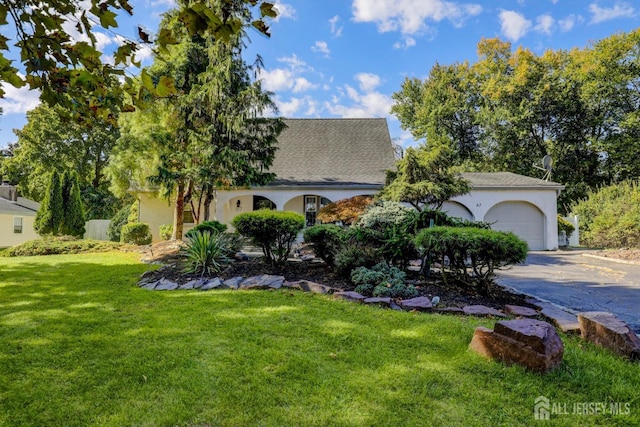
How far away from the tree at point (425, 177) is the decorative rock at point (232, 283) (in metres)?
6.58

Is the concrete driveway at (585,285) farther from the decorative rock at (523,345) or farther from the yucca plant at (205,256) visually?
the yucca plant at (205,256)

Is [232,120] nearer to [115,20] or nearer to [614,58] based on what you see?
[115,20]

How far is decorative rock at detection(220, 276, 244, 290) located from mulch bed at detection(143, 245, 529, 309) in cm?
32

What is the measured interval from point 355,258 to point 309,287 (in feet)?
3.59

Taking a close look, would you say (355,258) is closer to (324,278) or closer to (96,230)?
(324,278)

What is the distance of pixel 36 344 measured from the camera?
3.32 metres

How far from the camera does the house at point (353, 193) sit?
1515 cm

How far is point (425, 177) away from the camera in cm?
1145

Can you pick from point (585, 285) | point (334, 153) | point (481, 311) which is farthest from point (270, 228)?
point (334, 153)

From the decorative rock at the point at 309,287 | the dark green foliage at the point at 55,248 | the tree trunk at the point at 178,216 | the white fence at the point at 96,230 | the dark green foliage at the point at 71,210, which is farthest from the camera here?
the white fence at the point at 96,230

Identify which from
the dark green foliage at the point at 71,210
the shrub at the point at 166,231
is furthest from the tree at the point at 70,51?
the dark green foliage at the point at 71,210

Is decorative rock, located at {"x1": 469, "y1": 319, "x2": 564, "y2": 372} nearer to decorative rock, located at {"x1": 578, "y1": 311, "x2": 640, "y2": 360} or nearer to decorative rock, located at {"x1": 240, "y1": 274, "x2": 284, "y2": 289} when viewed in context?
decorative rock, located at {"x1": 578, "y1": 311, "x2": 640, "y2": 360}

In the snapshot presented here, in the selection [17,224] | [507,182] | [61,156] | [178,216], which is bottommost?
[17,224]

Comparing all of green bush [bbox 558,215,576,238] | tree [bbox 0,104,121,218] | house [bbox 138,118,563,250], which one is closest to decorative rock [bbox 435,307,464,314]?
house [bbox 138,118,563,250]
